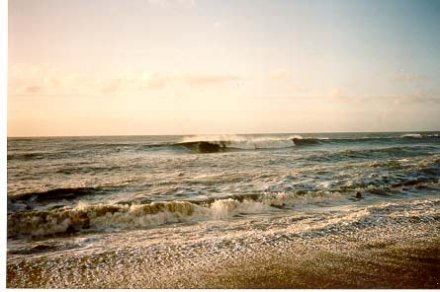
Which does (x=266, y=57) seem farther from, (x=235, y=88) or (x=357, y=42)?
(x=357, y=42)

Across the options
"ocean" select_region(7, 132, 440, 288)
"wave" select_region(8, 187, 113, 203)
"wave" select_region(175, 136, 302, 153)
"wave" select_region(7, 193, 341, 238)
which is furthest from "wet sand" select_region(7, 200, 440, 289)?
"wave" select_region(175, 136, 302, 153)

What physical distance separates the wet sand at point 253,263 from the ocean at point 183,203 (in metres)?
0.01

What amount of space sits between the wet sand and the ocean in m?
0.01

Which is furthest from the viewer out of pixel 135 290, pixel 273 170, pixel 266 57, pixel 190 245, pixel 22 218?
pixel 273 170

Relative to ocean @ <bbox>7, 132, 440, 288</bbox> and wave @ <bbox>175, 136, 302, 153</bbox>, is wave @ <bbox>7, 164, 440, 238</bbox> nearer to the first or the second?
ocean @ <bbox>7, 132, 440, 288</bbox>

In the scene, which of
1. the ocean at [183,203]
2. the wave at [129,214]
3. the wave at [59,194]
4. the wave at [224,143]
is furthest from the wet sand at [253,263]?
the wave at [224,143]

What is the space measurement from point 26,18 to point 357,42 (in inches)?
112

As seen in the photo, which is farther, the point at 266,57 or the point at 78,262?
the point at 266,57

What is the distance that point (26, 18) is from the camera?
3.65m

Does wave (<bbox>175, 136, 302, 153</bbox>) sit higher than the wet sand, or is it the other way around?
wave (<bbox>175, 136, 302, 153</bbox>)

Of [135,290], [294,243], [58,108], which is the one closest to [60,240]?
[135,290]

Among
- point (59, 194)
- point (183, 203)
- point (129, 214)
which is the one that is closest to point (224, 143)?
point (183, 203)

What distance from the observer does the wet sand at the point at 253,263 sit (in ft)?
9.38

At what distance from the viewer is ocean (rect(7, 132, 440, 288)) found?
3.02 metres
